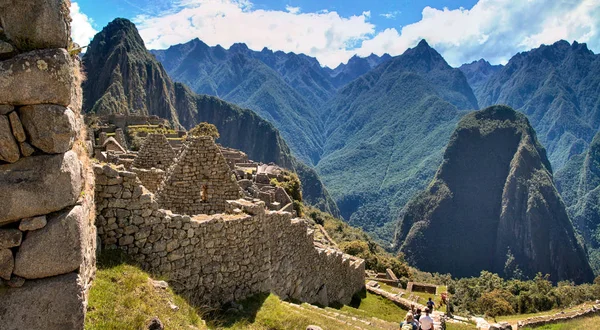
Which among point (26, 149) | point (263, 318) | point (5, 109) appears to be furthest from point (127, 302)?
point (263, 318)

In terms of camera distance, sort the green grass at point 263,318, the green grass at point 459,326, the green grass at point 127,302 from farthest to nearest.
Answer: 1. the green grass at point 459,326
2. the green grass at point 263,318
3. the green grass at point 127,302

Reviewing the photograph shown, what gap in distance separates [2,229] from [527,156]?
744 feet

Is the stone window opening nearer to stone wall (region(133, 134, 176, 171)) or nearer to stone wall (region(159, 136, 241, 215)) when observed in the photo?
stone wall (region(159, 136, 241, 215))

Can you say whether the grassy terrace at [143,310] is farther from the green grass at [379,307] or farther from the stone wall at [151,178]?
the green grass at [379,307]

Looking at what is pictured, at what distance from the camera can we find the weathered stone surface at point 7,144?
3.91 meters

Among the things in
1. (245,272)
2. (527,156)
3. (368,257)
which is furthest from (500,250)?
(245,272)

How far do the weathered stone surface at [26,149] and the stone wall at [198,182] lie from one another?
215 inches

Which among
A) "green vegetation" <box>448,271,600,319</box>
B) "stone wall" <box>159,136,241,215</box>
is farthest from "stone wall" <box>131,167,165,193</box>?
"green vegetation" <box>448,271,600,319</box>

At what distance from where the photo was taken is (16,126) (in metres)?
4.00

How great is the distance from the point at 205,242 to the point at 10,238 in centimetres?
412

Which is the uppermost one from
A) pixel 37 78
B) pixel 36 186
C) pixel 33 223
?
pixel 37 78

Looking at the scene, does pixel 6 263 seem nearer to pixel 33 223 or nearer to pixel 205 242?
pixel 33 223

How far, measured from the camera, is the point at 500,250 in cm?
17988

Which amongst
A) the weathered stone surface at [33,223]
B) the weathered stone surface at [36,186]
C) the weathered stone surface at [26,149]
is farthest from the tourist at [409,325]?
the weathered stone surface at [26,149]
